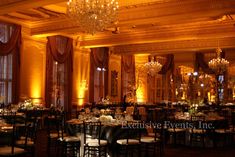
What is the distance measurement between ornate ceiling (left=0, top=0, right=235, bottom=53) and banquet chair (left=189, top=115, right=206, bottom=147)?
275 centimetres

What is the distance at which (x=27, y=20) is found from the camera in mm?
12258

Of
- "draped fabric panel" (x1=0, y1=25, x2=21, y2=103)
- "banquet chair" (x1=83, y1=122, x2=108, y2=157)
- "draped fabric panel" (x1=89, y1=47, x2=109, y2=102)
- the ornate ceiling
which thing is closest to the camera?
"banquet chair" (x1=83, y1=122, x2=108, y2=157)

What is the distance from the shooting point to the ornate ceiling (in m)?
8.89

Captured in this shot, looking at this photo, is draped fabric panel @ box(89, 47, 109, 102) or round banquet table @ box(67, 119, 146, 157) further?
draped fabric panel @ box(89, 47, 109, 102)

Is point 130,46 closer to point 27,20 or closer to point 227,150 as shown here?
point 27,20

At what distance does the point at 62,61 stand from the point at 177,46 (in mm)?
5595

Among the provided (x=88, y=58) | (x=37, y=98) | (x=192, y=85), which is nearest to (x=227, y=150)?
(x=37, y=98)

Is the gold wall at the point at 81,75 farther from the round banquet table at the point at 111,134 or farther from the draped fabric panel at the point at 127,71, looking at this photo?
the round banquet table at the point at 111,134

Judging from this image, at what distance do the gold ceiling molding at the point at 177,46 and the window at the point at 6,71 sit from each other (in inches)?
283

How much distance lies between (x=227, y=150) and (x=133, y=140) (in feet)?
10.2

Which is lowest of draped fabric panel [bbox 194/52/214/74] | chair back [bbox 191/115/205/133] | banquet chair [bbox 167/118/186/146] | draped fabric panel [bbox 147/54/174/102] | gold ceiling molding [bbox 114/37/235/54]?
banquet chair [bbox 167/118/186/146]

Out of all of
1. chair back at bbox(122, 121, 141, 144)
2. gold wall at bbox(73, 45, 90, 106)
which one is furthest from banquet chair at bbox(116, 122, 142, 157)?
gold wall at bbox(73, 45, 90, 106)

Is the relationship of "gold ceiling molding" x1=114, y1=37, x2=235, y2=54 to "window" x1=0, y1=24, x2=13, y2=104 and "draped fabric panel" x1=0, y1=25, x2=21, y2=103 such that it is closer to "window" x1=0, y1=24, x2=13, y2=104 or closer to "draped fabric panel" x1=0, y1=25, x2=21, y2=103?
"draped fabric panel" x1=0, y1=25, x2=21, y2=103

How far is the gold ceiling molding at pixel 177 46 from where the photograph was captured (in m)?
14.8
